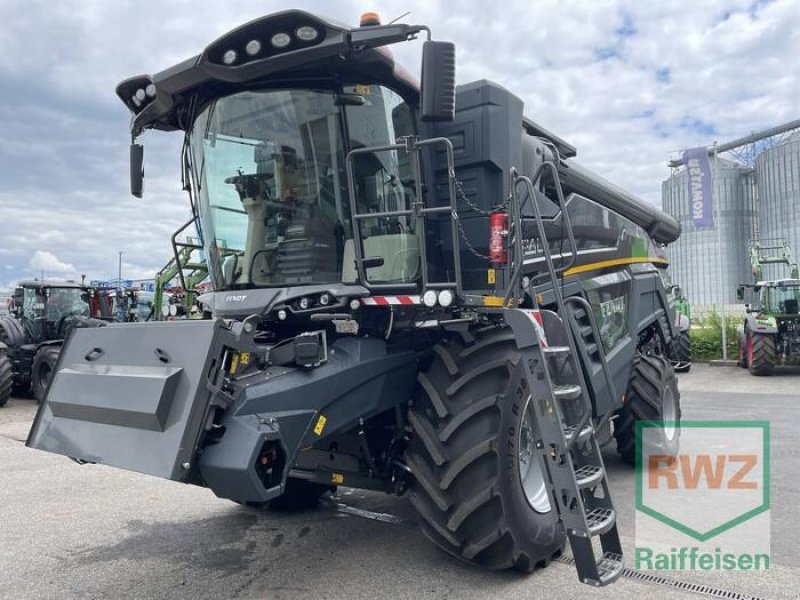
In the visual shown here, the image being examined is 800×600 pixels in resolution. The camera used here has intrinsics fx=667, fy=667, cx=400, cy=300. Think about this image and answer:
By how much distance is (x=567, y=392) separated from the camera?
137 inches

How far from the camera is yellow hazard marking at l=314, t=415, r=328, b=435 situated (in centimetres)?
345

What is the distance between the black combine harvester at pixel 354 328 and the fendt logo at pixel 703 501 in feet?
2.59

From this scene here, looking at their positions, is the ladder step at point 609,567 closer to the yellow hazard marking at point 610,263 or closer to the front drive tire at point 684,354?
the yellow hazard marking at point 610,263

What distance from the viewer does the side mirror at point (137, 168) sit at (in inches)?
189

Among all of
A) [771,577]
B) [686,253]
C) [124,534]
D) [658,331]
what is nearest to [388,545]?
[124,534]

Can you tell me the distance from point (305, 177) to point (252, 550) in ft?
7.90

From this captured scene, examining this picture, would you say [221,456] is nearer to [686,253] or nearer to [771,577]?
[771,577]

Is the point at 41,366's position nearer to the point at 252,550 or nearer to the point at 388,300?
the point at 252,550

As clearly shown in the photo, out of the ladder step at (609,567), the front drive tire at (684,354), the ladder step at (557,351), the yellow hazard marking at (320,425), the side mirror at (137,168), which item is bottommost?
the front drive tire at (684,354)

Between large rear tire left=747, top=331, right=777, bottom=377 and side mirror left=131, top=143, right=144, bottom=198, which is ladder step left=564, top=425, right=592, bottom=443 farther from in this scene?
large rear tire left=747, top=331, right=777, bottom=377

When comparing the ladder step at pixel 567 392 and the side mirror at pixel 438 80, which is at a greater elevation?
the side mirror at pixel 438 80

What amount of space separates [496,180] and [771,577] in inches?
112

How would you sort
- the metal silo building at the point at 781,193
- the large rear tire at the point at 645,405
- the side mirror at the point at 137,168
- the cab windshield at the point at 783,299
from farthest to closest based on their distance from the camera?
the metal silo building at the point at 781,193
the cab windshield at the point at 783,299
the large rear tire at the point at 645,405
the side mirror at the point at 137,168

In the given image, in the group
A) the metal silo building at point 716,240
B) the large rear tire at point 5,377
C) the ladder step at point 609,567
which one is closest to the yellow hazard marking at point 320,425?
the ladder step at point 609,567
